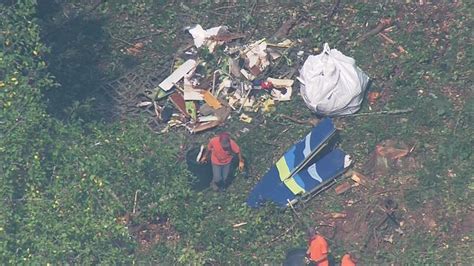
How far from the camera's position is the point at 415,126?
1320cm

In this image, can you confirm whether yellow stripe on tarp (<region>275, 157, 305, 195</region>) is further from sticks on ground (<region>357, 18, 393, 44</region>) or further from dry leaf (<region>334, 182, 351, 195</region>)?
sticks on ground (<region>357, 18, 393, 44</region>)

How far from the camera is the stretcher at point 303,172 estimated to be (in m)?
12.6

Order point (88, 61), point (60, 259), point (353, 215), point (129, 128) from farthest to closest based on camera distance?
point (88, 61)
point (129, 128)
point (353, 215)
point (60, 259)

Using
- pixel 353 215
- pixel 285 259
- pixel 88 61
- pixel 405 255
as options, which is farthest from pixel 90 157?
pixel 405 255

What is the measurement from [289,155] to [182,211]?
2.01m

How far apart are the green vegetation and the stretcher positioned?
0.25 metres

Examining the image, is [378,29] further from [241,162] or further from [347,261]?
[347,261]

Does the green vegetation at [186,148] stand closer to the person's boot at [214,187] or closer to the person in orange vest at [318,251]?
the person's boot at [214,187]

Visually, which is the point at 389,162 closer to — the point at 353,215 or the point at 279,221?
the point at 353,215

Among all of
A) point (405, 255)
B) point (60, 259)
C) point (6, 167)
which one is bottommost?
point (405, 255)

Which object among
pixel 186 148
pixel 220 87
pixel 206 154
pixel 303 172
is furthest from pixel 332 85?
pixel 186 148

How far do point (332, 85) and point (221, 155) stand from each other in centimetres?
228

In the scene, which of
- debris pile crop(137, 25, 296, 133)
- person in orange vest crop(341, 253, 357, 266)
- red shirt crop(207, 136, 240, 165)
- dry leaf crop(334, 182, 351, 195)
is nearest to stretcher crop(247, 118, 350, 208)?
dry leaf crop(334, 182, 351, 195)

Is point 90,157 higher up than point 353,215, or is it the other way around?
point 90,157
